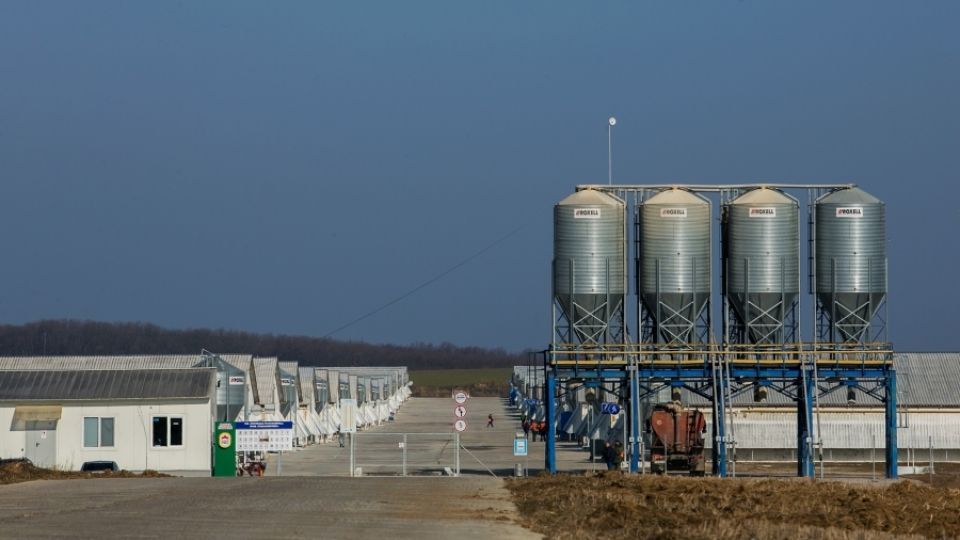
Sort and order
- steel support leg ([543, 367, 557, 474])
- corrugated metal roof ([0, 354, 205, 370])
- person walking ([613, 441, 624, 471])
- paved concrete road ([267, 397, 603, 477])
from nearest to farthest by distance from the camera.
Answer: steel support leg ([543, 367, 557, 474]), person walking ([613, 441, 624, 471]), paved concrete road ([267, 397, 603, 477]), corrugated metal roof ([0, 354, 205, 370])

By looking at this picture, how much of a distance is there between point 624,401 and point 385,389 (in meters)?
95.4

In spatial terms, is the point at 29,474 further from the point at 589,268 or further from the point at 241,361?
the point at 241,361

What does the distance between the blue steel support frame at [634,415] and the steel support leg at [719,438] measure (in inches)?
113

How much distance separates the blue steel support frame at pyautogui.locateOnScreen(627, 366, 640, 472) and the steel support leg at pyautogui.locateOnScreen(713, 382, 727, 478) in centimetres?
286

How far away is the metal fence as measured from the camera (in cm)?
5369

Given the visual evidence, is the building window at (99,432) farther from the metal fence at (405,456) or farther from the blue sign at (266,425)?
the metal fence at (405,456)

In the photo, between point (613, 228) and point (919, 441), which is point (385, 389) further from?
point (613, 228)

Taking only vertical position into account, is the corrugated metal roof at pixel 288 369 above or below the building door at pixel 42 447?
above

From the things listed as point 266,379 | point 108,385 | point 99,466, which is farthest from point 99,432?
point 266,379

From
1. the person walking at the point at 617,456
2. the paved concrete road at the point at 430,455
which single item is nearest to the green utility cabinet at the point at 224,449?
the paved concrete road at the point at 430,455

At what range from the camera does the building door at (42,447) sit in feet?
190

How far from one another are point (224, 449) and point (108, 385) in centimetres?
753

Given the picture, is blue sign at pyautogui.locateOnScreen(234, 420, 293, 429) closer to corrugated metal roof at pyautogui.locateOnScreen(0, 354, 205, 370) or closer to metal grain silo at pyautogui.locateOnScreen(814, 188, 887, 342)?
metal grain silo at pyautogui.locateOnScreen(814, 188, 887, 342)

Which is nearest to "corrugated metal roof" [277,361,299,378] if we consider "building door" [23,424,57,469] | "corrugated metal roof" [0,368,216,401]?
"corrugated metal roof" [0,368,216,401]
